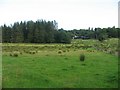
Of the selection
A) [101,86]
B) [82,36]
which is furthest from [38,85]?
[82,36]

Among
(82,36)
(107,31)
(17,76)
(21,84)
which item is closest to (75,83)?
(21,84)

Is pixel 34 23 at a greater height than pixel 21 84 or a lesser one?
greater

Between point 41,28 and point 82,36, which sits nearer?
point 41,28

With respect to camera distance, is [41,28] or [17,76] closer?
[17,76]

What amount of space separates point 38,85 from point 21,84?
92cm

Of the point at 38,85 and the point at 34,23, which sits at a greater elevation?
the point at 34,23

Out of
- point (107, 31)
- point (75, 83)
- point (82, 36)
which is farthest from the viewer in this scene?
point (82, 36)

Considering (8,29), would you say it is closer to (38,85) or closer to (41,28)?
(41,28)

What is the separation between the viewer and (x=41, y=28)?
114 meters

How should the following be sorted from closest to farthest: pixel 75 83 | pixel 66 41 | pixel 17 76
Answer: pixel 75 83 → pixel 17 76 → pixel 66 41

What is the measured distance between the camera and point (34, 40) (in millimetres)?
113812

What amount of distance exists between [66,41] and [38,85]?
10496cm

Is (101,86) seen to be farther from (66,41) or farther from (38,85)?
(66,41)

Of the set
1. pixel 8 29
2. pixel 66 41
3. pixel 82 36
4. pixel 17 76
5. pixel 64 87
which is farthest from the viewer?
pixel 82 36
